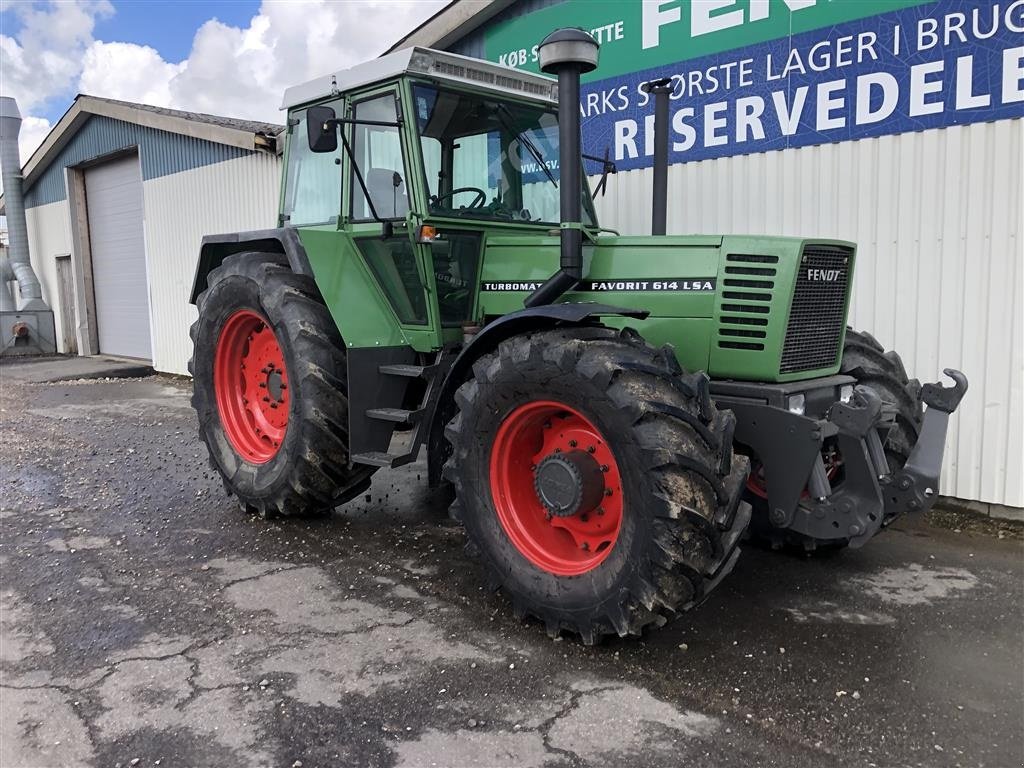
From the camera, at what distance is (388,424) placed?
183 inches

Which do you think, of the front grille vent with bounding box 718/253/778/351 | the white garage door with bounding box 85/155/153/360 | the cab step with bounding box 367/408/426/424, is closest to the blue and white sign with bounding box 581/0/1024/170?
the front grille vent with bounding box 718/253/778/351

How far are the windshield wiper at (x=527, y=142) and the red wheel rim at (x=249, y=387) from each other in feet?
6.47

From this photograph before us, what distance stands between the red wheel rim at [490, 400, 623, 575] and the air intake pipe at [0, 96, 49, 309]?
54.4 feet

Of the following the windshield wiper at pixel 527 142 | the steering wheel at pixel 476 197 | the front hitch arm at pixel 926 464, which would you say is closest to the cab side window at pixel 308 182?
the steering wheel at pixel 476 197

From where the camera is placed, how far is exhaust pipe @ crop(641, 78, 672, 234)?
185 inches

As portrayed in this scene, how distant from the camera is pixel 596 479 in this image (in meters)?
3.43

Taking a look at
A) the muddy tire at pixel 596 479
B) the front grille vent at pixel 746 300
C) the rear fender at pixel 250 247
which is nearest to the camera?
the muddy tire at pixel 596 479

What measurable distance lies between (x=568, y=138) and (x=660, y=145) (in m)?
1.34

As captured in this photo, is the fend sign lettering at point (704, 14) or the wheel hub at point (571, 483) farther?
the fend sign lettering at point (704, 14)

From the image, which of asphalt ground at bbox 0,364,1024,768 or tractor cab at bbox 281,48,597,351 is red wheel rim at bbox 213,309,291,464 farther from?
tractor cab at bbox 281,48,597,351

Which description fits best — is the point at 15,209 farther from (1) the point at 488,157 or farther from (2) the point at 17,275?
(1) the point at 488,157

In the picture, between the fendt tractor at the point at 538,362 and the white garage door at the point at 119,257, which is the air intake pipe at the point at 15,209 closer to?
the white garage door at the point at 119,257

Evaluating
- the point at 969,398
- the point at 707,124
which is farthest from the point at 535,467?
the point at 707,124

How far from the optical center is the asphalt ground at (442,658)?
2.79 m
